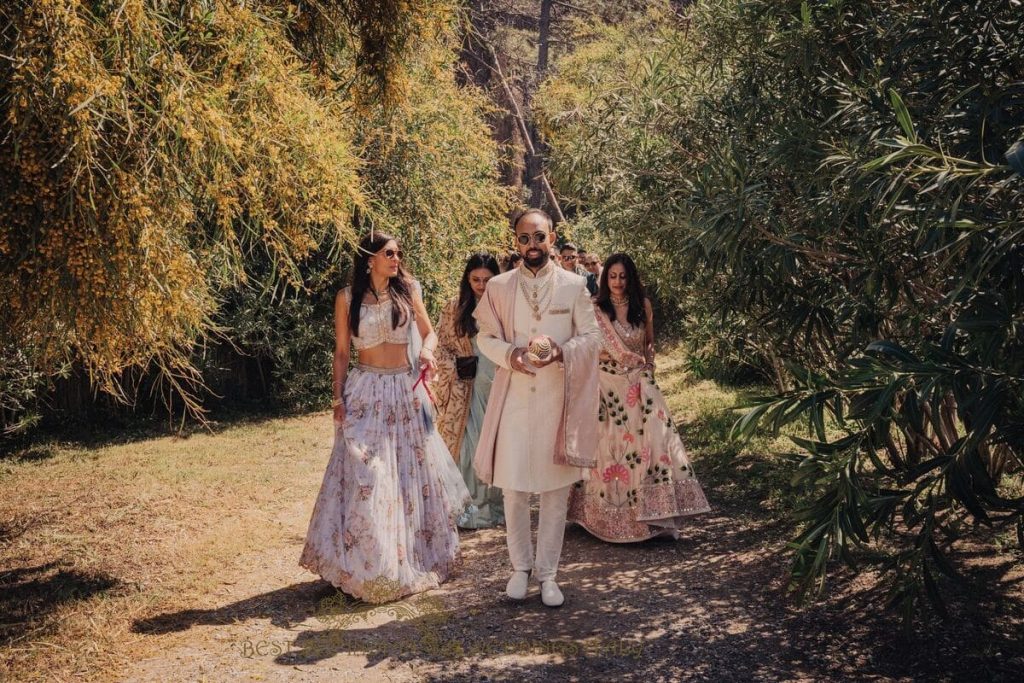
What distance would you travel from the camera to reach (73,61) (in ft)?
12.3

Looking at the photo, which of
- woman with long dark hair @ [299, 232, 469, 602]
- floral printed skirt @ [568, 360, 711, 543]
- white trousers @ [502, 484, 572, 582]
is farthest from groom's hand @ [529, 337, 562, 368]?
floral printed skirt @ [568, 360, 711, 543]

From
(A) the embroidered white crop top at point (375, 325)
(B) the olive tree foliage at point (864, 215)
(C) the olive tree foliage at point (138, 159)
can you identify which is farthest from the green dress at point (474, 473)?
(C) the olive tree foliage at point (138, 159)

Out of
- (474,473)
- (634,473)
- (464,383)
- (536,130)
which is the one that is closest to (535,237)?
(634,473)

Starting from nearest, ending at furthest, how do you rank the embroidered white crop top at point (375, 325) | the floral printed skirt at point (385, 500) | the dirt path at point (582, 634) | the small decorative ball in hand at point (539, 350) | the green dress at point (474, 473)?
the dirt path at point (582, 634), the small decorative ball in hand at point (539, 350), the floral printed skirt at point (385, 500), the embroidered white crop top at point (375, 325), the green dress at point (474, 473)

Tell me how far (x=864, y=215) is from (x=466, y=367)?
3.91 m

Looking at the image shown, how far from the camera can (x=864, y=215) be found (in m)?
4.50

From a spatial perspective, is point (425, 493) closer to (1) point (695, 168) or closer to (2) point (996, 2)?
(1) point (695, 168)

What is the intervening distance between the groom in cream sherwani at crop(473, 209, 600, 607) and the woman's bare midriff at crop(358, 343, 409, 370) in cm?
77

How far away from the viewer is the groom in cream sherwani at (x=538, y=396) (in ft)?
18.2

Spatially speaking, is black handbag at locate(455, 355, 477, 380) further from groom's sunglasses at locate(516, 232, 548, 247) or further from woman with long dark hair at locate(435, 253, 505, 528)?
groom's sunglasses at locate(516, 232, 548, 247)

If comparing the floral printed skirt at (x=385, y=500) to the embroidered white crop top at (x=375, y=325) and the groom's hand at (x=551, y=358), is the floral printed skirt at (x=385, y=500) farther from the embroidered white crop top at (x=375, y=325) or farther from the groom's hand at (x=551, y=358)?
the groom's hand at (x=551, y=358)

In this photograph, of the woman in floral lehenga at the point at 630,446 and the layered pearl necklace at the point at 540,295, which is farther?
the woman in floral lehenga at the point at 630,446

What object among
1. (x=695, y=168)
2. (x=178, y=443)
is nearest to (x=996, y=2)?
(x=695, y=168)

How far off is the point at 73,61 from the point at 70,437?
8.77 m
